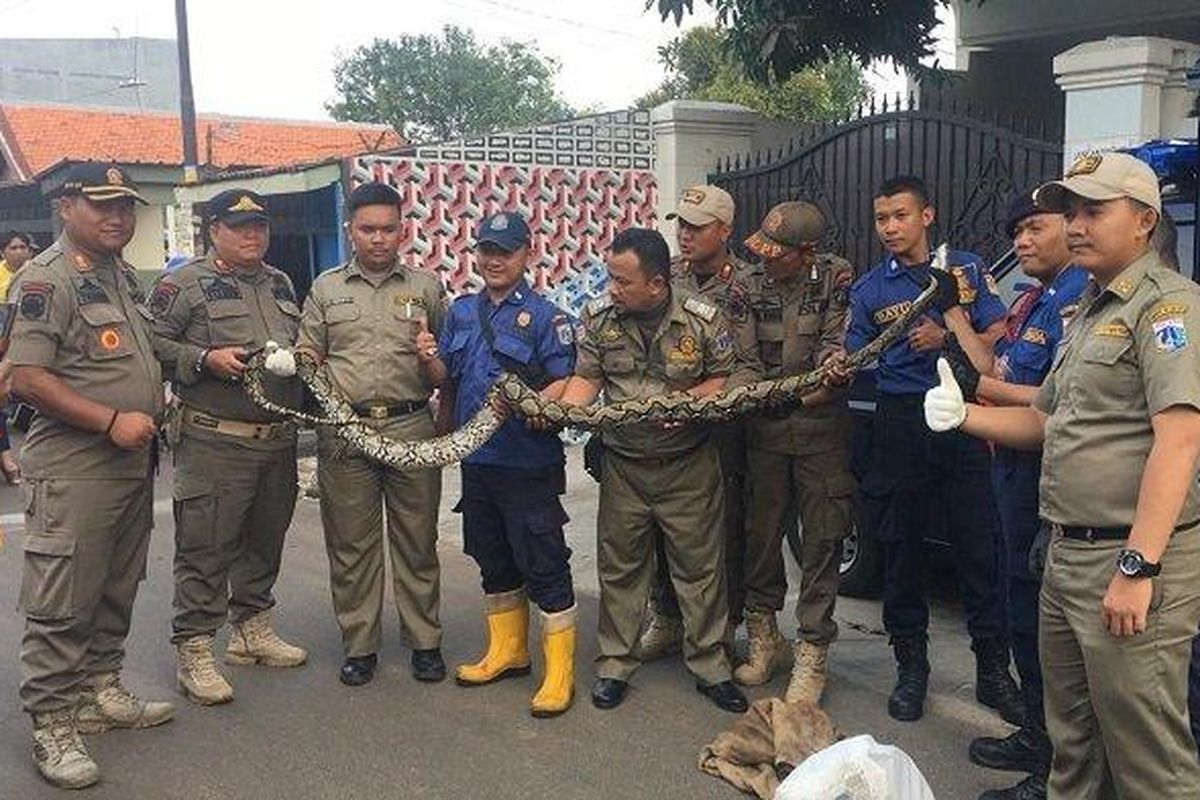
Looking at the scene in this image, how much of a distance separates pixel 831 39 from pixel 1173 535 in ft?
17.7

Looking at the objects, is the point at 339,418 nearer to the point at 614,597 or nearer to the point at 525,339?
the point at 525,339

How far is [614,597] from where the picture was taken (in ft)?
13.6

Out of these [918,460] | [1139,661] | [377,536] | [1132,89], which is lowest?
[377,536]

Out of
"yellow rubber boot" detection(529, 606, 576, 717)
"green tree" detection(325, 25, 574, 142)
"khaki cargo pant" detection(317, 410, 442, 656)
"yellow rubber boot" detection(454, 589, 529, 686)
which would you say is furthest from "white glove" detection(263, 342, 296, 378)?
"green tree" detection(325, 25, 574, 142)

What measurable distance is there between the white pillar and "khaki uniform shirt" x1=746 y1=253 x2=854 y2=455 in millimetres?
2785

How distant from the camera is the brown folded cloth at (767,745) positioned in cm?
345

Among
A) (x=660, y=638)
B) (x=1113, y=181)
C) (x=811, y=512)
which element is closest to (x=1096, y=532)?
(x=1113, y=181)

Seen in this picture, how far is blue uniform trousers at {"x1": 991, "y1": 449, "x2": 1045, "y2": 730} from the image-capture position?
316 cm

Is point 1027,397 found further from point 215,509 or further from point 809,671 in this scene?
point 215,509

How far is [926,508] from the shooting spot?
12.7 ft

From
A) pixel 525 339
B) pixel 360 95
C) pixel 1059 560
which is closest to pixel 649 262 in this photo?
pixel 525 339

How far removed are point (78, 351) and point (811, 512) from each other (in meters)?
2.54

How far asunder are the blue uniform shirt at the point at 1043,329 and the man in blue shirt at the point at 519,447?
1.55 m

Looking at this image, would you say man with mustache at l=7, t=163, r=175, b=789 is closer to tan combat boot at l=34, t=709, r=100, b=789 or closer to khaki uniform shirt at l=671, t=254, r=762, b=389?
tan combat boot at l=34, t=709, r=100, b=789
